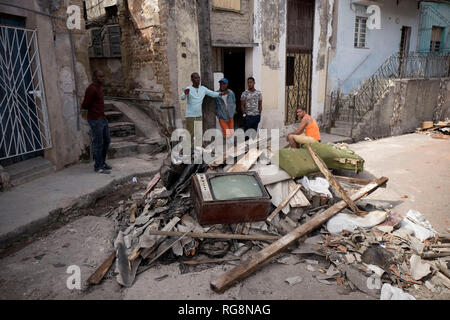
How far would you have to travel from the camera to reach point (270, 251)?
11.2 feet

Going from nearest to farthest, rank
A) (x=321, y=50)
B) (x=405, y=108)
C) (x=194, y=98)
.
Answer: (x=194, y=98) < (x=321, y=50) < (x=405, y=108)

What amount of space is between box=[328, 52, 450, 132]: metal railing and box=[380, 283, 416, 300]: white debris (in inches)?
337

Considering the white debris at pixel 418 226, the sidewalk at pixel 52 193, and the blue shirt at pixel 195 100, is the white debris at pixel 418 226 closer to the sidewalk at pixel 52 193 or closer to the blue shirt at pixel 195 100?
the blue shirt at pixel 195 100

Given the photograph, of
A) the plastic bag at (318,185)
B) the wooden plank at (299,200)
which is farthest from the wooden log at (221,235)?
the plastic bag at (318,185)

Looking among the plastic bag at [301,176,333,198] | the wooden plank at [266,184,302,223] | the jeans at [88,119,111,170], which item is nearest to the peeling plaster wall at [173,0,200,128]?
the jeans at [88,119,111,170]

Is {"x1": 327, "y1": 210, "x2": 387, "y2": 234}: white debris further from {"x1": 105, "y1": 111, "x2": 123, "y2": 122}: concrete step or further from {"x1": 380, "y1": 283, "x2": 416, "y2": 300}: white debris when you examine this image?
{"x1": 105, "y1": 111, "x2": 123, "y2": 122}: concrete step

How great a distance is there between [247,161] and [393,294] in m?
2.69

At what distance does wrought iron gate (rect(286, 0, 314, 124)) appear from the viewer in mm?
10375

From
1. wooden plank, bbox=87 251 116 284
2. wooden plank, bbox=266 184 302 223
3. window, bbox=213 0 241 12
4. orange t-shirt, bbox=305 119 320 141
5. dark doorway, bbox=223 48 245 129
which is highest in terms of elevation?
window, bbox=213 0 241 12

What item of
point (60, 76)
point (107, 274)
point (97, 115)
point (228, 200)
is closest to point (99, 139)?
point (97, 115)

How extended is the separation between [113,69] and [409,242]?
957cm

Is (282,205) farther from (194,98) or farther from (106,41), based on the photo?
(106,41)

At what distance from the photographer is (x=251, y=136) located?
8.01 metres

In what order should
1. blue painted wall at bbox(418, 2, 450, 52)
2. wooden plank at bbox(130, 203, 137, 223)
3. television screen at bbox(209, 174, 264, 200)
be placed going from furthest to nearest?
1. blue painted wall at bbox(418, 2, 450, 52)
2. wooden plank at bbox(130, 203, 137, 223)
3. television screen at bbox(209, 174, 264, 200)
